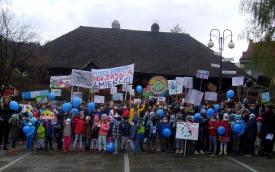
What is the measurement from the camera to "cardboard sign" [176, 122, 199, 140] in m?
17.4

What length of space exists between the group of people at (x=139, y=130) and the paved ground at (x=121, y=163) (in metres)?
0.82

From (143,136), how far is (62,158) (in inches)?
130

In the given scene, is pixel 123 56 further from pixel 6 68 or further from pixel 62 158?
pixel 62 158

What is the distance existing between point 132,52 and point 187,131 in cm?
2880

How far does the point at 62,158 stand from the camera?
16.1m

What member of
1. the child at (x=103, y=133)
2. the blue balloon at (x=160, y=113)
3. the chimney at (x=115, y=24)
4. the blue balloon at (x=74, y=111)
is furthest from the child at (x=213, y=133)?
the chimney at (x=115, y=24)

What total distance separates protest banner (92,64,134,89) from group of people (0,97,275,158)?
250cm

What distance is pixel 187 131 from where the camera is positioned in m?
17.4

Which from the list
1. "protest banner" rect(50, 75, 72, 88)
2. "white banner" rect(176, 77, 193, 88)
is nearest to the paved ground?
"white banner" rect(176, 77, 193, 88)

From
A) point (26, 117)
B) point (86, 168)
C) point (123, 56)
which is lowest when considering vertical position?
point (86, 168)

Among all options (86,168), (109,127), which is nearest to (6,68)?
(109,127)

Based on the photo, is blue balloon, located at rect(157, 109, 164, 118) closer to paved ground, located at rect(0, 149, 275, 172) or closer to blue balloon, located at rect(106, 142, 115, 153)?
paved ground, located at rect(0, 149, 275, 172)

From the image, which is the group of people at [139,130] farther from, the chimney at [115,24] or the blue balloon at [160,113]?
the chimney at [115,24]

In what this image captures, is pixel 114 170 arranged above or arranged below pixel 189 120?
below
